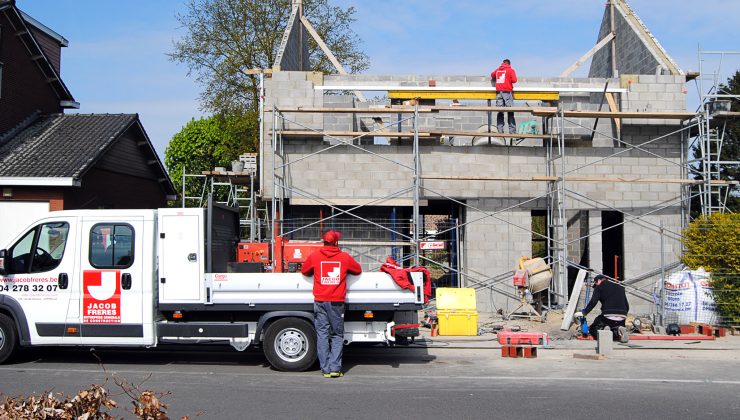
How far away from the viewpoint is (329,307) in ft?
31.4

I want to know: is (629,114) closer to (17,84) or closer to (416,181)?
(416,181)

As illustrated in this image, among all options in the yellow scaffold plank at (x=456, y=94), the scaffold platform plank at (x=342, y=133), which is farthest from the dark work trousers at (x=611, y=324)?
the yellow scaffold plank at (x=456, y=94)

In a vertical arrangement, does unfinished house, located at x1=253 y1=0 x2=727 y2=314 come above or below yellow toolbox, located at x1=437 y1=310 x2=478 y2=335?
above

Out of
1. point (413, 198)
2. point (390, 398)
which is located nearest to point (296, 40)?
point (413, 198)

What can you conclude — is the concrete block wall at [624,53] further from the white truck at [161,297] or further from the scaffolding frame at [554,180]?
the white truck at [161,297]

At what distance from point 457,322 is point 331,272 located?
4380 millimetres

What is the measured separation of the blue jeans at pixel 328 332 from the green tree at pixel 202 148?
23867mm

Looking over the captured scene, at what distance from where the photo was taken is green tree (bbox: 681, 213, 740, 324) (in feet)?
46.6

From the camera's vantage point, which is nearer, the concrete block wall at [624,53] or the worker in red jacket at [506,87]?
the worker in red jacket at [506,87]

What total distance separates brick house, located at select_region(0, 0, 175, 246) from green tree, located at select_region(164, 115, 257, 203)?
355 inches

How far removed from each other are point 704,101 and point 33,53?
18.2m

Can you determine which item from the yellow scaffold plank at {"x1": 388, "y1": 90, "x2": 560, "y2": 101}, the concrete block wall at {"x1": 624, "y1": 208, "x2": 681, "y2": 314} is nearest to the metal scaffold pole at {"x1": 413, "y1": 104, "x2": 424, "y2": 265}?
the yellow scaffold plank at {"x1": 388, "y1": 90, "x2": 560, "y2": 101}

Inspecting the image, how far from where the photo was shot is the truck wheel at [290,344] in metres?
9.86

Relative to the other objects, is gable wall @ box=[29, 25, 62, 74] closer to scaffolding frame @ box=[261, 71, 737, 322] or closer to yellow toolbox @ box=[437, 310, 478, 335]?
scaffolding frame @ box=[261, 71, 737, 322]
